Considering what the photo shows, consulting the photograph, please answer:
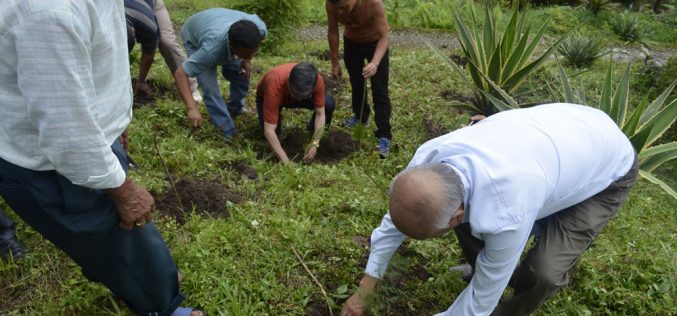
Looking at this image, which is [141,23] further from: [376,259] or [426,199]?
[426,199]

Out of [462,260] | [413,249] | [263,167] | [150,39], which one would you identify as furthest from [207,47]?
[462,260]

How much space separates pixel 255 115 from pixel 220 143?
0.65 metres

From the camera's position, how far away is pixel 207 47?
3523mm

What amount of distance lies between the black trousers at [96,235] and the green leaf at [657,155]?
111 inches

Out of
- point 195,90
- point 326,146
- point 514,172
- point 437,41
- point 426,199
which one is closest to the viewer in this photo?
point 426,199

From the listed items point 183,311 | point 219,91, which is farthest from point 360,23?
point 183,311

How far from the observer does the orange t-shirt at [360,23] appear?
366 centimetres

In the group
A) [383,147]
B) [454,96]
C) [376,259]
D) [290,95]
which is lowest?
[454,96]

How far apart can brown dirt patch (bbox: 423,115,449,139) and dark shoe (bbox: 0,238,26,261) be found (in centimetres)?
317

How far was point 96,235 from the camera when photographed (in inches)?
63.6

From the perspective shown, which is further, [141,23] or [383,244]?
[141,23]

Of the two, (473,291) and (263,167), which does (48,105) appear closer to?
(473,291)

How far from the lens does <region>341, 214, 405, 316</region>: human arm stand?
189 centimetres

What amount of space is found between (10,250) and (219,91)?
1.88 meters
